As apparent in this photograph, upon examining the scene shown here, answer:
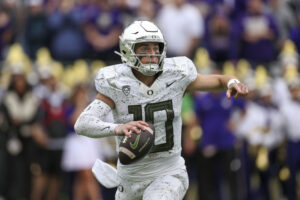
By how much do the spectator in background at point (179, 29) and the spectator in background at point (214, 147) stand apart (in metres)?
1.30

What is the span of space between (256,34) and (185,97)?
226cm

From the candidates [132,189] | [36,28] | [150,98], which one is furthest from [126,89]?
[36,28]

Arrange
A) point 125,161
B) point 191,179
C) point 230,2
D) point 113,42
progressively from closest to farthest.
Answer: point 125,161 < point 191,179 < point 113,42 < point 230,2

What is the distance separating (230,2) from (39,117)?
3.86 m

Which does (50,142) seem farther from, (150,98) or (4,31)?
(150,98)

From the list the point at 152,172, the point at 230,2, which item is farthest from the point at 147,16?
the point at 152,172

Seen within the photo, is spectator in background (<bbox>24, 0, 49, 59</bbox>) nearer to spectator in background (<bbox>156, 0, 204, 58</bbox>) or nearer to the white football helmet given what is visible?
spectator in background (<bbox>156, 0, 204, 58</bbox>)

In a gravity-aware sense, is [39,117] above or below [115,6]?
below

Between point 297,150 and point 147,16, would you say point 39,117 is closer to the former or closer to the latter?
point 147,16

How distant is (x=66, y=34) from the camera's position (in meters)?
11.3

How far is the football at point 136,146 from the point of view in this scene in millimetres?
5223

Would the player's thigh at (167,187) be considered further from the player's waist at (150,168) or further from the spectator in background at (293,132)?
the spectator in background at (293,132)

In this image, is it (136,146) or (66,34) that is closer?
(136,146)

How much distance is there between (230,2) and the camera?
12.1 m
